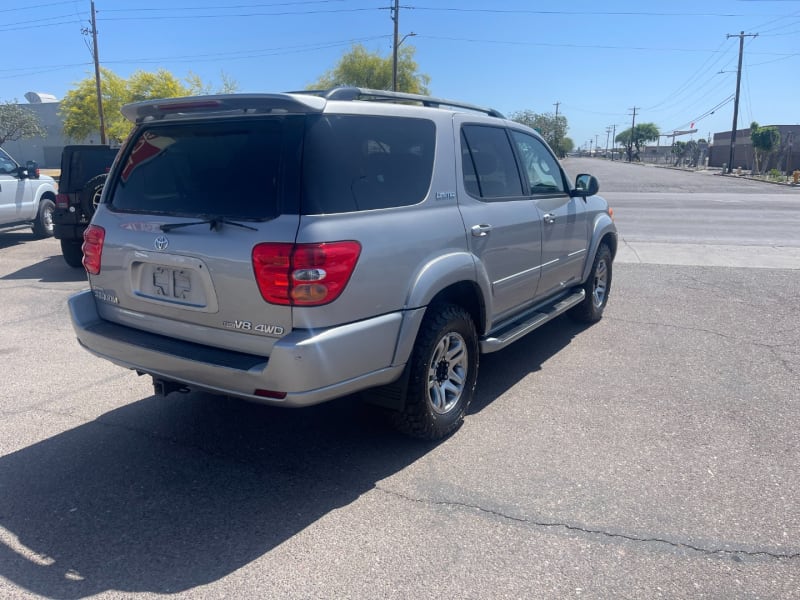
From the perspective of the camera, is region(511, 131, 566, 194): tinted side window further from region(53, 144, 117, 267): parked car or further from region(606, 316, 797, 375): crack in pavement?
region(53, 144, 117, 267): parked car

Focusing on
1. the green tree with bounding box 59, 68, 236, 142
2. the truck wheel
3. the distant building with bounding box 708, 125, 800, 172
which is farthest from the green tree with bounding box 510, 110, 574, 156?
the truck wheel

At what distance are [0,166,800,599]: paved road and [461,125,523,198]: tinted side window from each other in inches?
60.6

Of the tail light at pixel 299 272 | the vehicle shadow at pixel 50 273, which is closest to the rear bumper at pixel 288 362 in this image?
the tail light at pixel 299 272

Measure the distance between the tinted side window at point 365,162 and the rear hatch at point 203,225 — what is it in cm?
10

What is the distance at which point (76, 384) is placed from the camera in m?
5.23

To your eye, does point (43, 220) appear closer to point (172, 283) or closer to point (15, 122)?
point (172, 283)

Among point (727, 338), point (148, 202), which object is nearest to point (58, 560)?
point (148, 202)

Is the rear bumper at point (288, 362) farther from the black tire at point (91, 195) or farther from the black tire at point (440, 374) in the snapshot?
the black tire at point (91, 195)

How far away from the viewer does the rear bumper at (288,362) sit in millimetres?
3205

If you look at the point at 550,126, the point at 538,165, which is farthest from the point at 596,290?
the point at 550,126

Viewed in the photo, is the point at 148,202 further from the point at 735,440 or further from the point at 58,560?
the point at 735,440

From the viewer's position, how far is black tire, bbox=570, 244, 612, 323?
6.77m

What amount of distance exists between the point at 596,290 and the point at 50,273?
7741 millimetres

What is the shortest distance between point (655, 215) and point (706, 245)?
670cm
